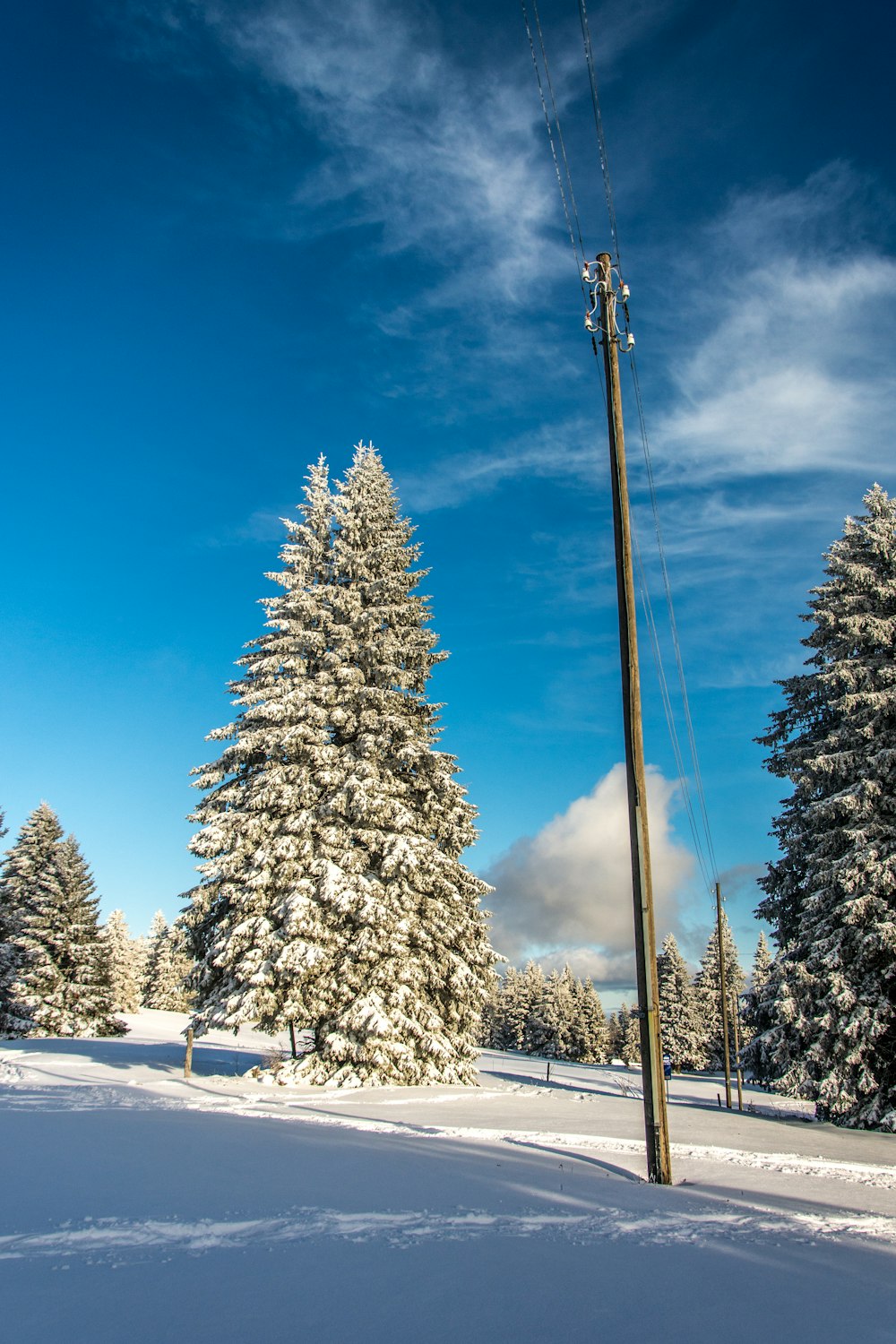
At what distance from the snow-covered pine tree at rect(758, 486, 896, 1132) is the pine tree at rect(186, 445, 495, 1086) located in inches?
313

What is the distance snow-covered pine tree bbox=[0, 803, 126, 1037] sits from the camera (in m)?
36.8

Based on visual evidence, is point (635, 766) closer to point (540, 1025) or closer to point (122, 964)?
point (122, 964)

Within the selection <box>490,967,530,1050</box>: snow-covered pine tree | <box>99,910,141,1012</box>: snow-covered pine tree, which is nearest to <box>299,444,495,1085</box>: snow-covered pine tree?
<box>99,910,141,1012</box>: snow-covered pine tree

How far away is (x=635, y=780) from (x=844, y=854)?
32.7 ft

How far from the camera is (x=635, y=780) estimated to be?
9070 millimetres

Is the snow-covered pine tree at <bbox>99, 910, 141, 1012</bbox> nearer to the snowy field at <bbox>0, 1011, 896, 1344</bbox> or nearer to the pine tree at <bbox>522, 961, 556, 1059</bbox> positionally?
the pine tree at <bbox>522, 961, 556, 1059</bbox>

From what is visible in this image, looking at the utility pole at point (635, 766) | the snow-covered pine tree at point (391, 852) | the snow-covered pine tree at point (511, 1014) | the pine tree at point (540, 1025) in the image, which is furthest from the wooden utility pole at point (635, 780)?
the snow-covered pine tree at point (511, 1014)

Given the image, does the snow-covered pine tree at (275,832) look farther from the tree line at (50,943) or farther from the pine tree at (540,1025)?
the pine tree at (540,1025)

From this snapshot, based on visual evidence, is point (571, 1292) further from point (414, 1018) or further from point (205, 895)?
point (205, 895)

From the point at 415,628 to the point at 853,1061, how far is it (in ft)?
49.8

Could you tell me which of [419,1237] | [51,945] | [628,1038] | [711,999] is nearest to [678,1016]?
[711,999]

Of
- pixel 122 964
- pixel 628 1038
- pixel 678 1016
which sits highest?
pixel 122 964

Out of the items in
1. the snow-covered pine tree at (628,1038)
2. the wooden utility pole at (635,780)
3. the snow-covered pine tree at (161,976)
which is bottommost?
the snow-covered pine tree at (628,1038)

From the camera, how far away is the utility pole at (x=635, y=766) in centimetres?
771
